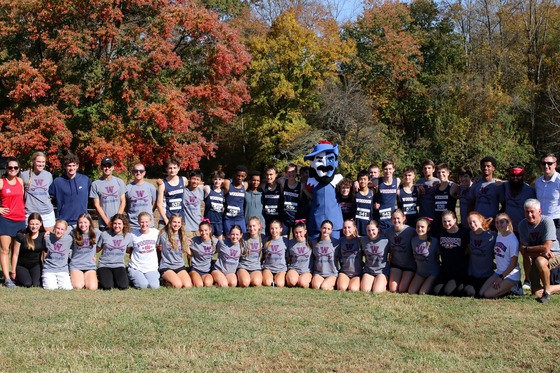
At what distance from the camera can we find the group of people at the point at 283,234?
7410 millimetres

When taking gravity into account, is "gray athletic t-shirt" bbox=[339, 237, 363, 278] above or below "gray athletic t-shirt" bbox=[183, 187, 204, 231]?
below

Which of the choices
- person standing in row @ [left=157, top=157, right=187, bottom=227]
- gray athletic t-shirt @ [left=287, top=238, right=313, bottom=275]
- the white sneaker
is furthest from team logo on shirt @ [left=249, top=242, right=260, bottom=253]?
the white sneaker

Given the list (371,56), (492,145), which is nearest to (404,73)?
(371,56)

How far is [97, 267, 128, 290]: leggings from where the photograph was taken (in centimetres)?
781

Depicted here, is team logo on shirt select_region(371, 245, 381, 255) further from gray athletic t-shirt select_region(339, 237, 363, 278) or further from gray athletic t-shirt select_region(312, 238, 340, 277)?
gray athletic t-shirt select_region(312, 238, 340, 277)

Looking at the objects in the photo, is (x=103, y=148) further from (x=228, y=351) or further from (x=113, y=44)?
(x=228, y=351)

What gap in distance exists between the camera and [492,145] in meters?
25.0

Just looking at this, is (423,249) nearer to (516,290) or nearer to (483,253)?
(483,253)

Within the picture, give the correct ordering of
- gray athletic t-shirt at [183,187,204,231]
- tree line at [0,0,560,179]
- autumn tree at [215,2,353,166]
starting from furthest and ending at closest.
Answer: autumn tree at [215,2,353,166] → tree line at [0,0,560,179] → gray athletic t-shirt at [183,187,204,231]

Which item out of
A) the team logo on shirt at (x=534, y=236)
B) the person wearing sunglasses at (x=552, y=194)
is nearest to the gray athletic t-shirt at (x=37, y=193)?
the team logo on shirt at (x=534, y=236)

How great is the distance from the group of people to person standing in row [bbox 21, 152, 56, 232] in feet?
0.06

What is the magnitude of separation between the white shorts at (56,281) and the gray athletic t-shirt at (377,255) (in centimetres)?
424

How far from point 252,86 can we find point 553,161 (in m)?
21.2

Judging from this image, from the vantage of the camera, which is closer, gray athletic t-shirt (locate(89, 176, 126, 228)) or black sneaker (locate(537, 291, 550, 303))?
black sneaker (locate(537, 291, 550, 303))
